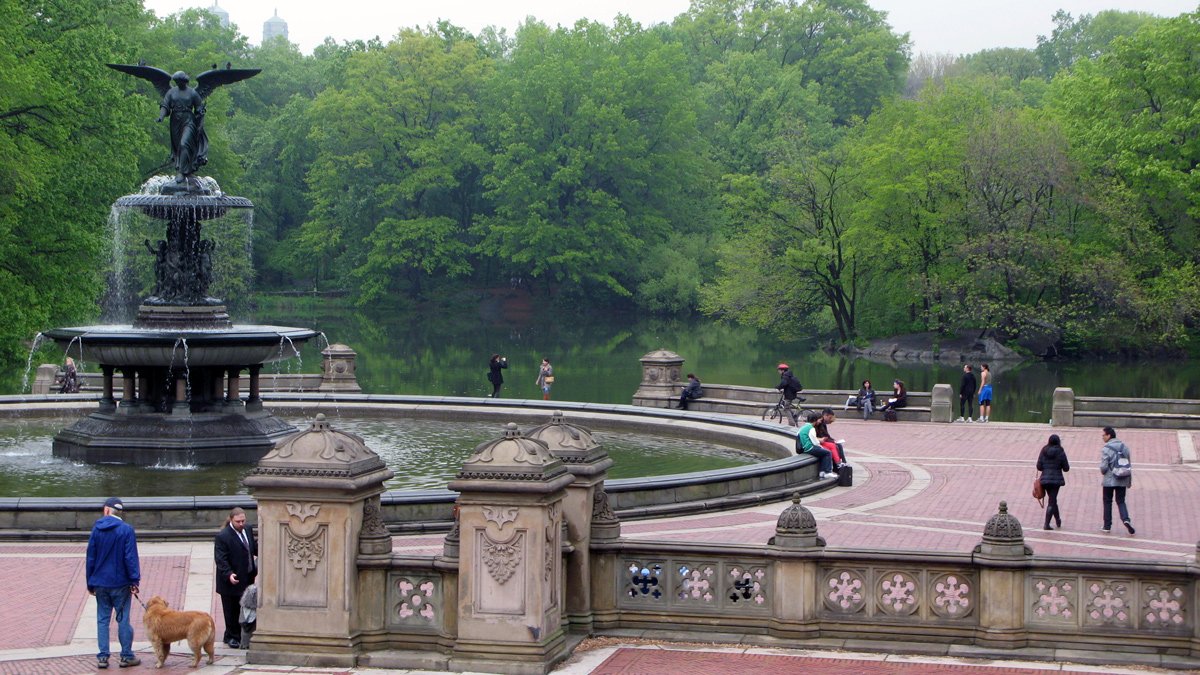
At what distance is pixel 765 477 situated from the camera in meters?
22.9

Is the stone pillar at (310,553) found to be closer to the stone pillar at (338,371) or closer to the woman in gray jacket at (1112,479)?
the woman in gray jacket at (1112,479)

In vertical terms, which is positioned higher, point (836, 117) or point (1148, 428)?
point (836, 117)

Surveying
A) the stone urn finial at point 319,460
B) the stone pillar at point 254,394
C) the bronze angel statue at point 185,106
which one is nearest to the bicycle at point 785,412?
the stone pillar at point 254,394

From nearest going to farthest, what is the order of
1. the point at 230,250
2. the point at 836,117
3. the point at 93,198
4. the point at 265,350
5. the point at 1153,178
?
1. the point at 265,350
2. the point at 93,198
3. the point at 1153,178
4. the point at 230,250
5. the point at 836,117

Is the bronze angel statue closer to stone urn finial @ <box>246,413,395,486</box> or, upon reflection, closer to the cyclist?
the cyclist

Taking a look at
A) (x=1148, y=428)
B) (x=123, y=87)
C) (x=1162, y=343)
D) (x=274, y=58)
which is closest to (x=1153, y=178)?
(x=1162, y=343)

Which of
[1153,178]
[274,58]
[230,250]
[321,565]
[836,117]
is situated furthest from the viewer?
[274,58]

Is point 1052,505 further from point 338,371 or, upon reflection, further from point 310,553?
point 338,371

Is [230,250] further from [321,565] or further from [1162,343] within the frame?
[321,565]

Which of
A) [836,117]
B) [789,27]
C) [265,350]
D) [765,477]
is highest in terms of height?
[789,27]

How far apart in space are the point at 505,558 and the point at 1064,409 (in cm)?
2582

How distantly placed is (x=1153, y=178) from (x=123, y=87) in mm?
38046

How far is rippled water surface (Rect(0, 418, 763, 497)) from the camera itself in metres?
22.3

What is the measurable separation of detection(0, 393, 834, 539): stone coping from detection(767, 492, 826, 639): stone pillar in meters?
7.41
